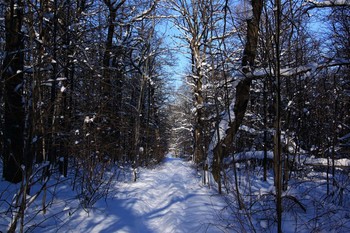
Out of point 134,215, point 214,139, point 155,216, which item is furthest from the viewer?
point 214,139

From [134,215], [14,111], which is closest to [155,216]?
[134,215]

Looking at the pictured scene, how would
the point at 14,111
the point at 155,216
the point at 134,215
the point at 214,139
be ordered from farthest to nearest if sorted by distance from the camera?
the point at 214,139, the point at 14,111, the point at 155,216, the point at 134,215

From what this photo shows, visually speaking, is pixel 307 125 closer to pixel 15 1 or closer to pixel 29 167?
pixel 29 167

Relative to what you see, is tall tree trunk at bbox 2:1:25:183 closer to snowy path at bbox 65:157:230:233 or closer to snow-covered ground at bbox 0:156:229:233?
snow-covered ground at bbox 0:156:229:233

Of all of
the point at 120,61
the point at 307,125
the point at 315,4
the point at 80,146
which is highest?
the point at 120,61

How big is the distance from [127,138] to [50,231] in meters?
9.55

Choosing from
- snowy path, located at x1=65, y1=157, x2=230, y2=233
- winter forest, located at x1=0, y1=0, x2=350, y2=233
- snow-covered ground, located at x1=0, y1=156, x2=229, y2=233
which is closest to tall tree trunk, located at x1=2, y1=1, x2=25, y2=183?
winter forest, located at x1=0, y1=0, x2=350, y2=233

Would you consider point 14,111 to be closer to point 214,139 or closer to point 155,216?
point 155,216

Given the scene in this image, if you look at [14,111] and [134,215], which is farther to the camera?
[14,111]

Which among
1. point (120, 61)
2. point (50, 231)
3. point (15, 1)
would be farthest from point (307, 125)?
point (120, 61)

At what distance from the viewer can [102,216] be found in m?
4.23

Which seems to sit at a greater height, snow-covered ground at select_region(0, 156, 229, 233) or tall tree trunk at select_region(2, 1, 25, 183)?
tall tree trunk at select_region(2, 1, 25, 183)

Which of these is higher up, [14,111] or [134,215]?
[14,111]

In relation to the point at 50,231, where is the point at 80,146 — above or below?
above
